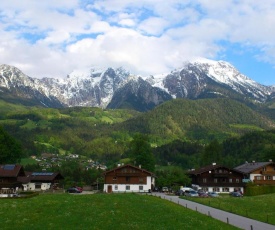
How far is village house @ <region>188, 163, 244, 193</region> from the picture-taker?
375ft

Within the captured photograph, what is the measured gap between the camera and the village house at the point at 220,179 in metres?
114

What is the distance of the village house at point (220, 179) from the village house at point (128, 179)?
17.2 m

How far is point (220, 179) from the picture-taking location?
11506 cm

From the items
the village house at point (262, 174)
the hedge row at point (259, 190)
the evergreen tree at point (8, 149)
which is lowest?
the hedge row at point (259, 190)

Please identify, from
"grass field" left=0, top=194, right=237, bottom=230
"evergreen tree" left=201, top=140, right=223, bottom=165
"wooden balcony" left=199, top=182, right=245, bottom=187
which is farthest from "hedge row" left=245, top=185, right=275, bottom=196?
"evergreen tree" left=201, top=140, right=223, bottom=165

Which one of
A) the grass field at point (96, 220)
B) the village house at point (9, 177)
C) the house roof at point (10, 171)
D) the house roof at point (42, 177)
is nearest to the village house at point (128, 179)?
the house roof at point (42, 177)

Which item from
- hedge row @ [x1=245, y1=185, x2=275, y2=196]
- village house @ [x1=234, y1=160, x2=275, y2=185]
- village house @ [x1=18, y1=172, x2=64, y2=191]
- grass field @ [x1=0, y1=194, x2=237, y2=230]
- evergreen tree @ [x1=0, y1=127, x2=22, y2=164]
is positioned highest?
evergreen tree @ [x1=0, y1=127, x2=22, y2=164]

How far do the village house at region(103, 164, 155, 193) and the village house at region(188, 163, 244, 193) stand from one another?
1725cm

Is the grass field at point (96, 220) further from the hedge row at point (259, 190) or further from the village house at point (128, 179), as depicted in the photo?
the village house at point (128, 179)

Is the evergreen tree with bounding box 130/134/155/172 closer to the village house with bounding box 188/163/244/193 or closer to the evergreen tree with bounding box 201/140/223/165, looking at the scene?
the village house with bounding box 188/163/244/193

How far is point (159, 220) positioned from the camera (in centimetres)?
3331

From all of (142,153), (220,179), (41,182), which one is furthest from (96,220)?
(41,182)

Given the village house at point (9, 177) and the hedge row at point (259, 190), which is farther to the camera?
the village house at point (9, 177)

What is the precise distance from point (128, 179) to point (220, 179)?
28.1 metres
